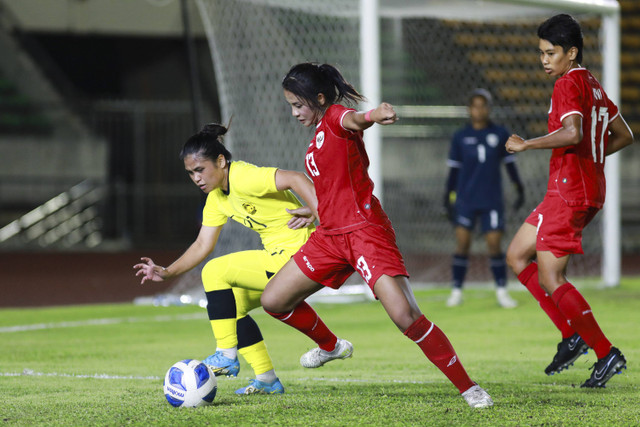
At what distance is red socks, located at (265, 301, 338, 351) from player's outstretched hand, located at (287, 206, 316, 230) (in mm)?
391

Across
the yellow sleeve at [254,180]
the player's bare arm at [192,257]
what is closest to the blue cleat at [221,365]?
the player's bare arm at [192,257]

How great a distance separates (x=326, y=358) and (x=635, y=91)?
1875 centimetres

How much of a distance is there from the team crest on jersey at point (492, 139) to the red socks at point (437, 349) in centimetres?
568

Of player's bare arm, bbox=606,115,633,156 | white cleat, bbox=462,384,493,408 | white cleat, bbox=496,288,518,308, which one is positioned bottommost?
white cleat, bbox=496,288,518,308

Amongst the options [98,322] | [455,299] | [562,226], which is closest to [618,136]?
[562,226]

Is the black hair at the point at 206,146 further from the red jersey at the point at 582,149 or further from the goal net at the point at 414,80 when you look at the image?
the goal net at the point at 414,80

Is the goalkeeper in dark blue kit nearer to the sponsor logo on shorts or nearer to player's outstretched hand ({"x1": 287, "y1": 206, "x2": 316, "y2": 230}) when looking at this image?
player's outstretched hand ({"x1": 287, "y1": 206, "x2": 316, "y2": 230})

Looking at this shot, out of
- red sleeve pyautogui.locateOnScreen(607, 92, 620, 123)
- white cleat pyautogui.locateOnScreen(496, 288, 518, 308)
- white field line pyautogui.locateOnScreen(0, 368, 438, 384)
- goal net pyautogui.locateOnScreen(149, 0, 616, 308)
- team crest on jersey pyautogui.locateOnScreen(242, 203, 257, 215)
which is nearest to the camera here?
team crest on jersey pyautogui.locateOnScreen(242, 203, 257, 215)

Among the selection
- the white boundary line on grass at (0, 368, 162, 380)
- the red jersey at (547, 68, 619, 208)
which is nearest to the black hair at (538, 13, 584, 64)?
the red jersey at (547, 68, 619, 208)

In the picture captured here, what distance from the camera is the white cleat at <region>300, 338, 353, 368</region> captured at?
16.2 feet

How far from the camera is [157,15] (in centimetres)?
2189

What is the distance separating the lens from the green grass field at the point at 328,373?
4141 mm

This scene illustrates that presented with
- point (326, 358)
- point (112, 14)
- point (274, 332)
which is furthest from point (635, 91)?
point (326, 358)

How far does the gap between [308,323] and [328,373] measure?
95 centimetres
